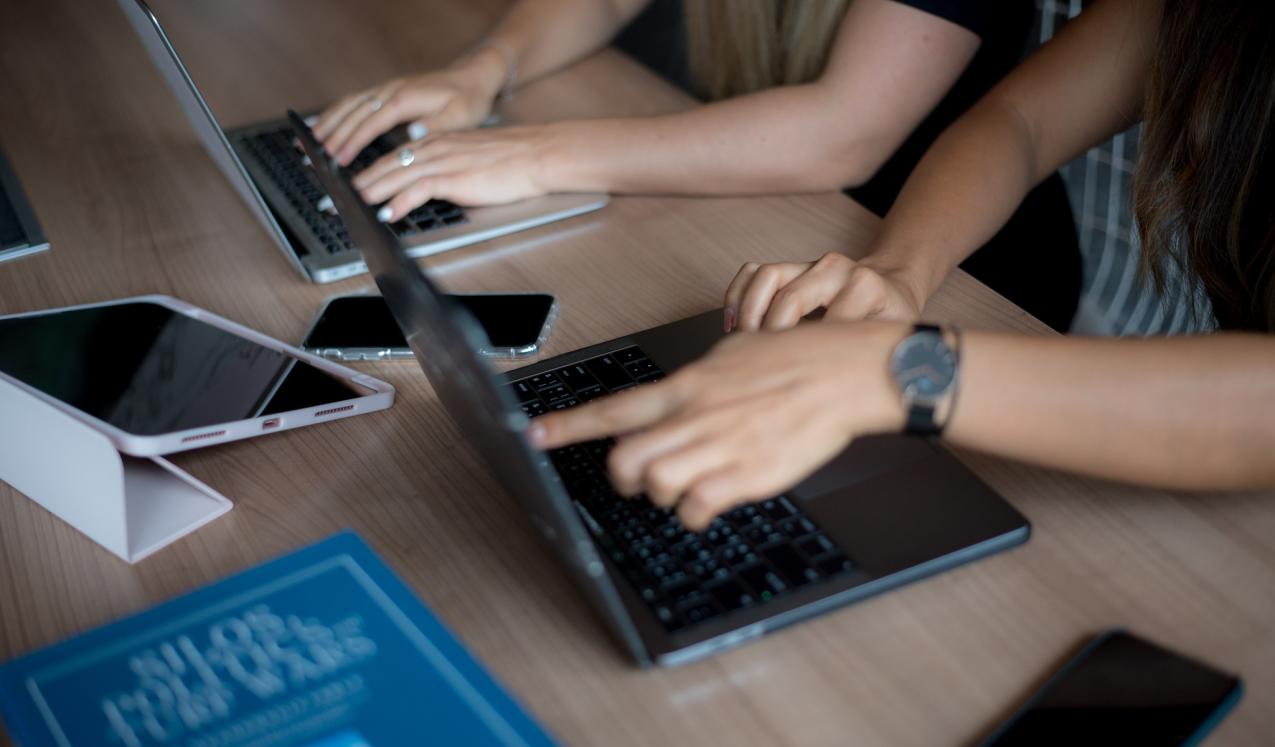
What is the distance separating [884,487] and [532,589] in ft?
0.71

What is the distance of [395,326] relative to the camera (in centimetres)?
87

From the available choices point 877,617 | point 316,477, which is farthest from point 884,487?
point 316,477

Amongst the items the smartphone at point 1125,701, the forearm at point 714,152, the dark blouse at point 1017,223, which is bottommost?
the smartphone at point 1125,701

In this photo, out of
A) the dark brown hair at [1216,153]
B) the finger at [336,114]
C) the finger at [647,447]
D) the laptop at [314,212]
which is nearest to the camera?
the finger at [647,447]

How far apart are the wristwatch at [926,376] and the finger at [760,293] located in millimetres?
157

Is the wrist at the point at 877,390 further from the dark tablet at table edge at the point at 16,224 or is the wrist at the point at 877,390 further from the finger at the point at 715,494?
the dark tablet at table edge at the point at 16,224

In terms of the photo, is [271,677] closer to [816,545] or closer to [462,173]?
[816,545]

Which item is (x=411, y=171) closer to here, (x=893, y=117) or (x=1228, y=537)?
(x=893, y=117)

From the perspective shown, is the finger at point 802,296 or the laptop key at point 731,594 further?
the finger at point 802,296

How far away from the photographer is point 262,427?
752 millimetres

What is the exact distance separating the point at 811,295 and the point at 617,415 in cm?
22

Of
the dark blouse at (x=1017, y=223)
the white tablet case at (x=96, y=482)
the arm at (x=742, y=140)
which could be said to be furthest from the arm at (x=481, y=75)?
the white tablet case at (x=96, y=482)

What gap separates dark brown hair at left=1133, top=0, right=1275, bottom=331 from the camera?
83 centimetres

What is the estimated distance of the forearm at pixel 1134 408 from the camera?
2.08ft
